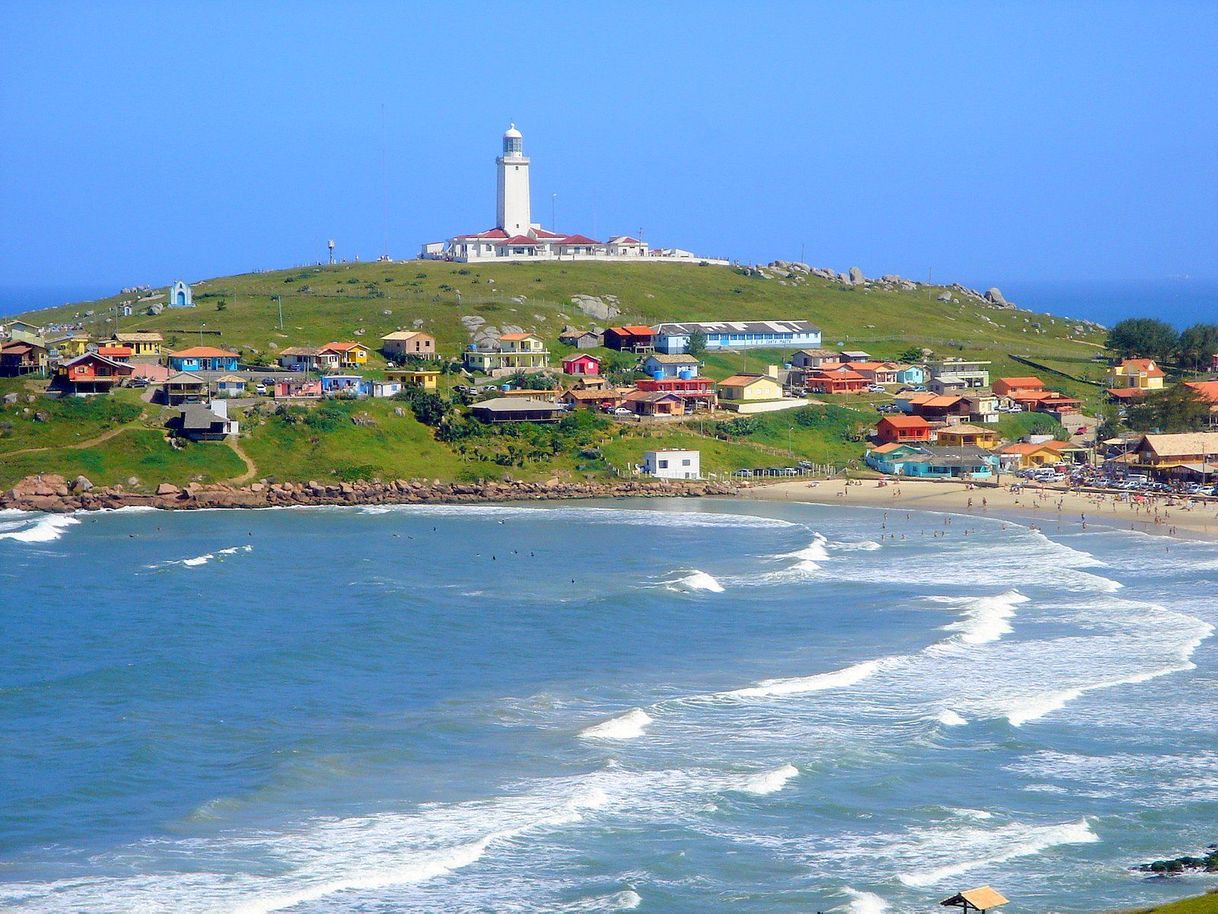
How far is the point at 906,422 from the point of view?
289 ft

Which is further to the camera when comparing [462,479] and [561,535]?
[462,479]

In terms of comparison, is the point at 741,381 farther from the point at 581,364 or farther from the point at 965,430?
the point at 965,430

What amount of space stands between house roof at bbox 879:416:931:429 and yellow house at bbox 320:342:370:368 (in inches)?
1270

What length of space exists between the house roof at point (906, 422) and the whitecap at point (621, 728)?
54.1m

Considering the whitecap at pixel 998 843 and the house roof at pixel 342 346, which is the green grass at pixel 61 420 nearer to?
the house roof at pixel 342 346

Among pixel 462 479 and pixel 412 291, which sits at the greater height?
pixel 412 291

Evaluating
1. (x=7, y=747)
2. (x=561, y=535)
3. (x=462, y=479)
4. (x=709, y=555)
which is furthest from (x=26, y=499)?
(x=7, y=747)

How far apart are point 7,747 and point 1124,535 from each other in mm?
48885

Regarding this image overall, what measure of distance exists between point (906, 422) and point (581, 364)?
72.7 feet

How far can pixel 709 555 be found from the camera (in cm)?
6084

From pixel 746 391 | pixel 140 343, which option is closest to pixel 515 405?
pixel 746 391

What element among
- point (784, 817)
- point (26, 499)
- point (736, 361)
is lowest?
point (784, 817)

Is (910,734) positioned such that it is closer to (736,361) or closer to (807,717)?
(807,717)

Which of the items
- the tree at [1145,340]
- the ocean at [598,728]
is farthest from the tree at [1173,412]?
the ocean at [598,728]
